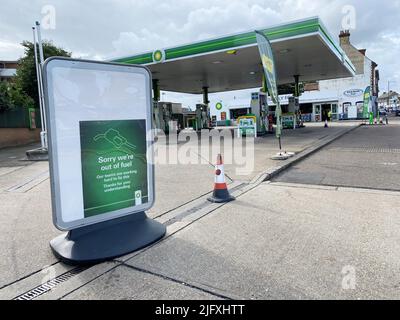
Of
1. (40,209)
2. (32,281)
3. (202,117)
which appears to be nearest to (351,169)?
(40,209)

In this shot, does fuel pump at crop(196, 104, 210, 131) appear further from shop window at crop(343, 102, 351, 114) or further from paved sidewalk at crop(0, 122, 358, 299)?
shop window at crop(343, 102, 351, 114)

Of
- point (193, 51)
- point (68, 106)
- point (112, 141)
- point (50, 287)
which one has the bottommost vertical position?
point (50, 287)

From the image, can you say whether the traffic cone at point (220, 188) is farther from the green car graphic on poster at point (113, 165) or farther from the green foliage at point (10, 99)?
the green foliage at point (10, 99)

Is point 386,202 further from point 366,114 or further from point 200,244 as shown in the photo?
point 366,114

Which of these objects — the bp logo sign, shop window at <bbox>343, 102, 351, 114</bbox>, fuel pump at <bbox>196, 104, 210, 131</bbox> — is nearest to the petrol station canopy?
the bp logo sign

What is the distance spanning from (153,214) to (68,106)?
2.08 m

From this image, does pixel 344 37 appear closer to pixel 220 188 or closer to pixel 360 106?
pixel 360 106

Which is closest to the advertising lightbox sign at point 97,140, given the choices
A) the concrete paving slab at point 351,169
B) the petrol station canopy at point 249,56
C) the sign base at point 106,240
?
the sign base at point 106,240

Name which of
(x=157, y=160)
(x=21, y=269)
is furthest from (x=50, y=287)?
(x=157, y=160)

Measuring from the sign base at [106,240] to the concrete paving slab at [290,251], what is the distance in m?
0.21

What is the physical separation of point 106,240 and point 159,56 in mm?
15685

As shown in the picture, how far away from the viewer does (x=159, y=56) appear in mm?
17516

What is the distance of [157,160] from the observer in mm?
10148

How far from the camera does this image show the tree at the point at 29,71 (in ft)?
74.4
